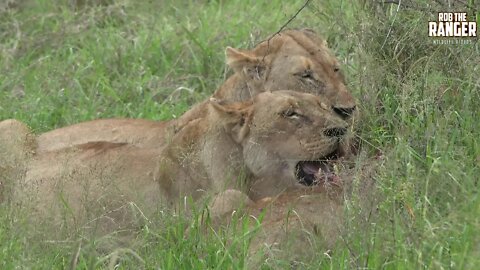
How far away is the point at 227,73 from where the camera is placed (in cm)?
814

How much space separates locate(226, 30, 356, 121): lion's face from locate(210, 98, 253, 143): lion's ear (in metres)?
0.50

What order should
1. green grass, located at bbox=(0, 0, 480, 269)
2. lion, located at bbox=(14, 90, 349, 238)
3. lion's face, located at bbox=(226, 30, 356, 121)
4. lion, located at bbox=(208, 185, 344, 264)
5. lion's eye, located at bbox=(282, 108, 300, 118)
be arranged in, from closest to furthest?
green grass, located at bbox=(0, 0, 480, 269) → lion, located at bbox=(208, 185, 344, 264) → lion, located at bbox=(14, 90, 349, 238) → lion's eye, located at bbox=(282, 108, 300, 118) → lion's face, located at bbox=(226, 30, 356, 121)

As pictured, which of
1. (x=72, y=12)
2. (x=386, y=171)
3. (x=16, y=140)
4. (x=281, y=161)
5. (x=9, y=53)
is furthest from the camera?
(x=72, y=12)

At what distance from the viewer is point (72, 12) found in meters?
9.57

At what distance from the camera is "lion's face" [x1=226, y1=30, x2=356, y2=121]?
21.8 feet

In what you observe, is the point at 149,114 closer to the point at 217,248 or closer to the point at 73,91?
the point at 73,91

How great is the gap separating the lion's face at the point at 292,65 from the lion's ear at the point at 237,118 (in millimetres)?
497

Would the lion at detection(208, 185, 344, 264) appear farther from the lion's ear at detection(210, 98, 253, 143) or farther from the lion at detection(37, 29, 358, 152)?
the lion at detection(37, 29, 358, 152)

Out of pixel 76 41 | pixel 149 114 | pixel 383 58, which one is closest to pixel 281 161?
pixel 383 58

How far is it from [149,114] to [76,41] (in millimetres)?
1180

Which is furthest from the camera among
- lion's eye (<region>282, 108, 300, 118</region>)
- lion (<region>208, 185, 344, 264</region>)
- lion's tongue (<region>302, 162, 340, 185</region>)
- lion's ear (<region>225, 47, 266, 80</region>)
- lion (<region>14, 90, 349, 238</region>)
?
lion's ear (<region>225, 47, 266, 80</region>)

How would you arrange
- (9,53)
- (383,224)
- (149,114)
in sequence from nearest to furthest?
1. (383,224)
2. (149,114)
3. (9,53)

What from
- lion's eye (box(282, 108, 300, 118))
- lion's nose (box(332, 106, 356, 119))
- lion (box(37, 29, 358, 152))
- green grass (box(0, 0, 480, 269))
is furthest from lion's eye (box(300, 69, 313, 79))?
lion's eye (box(282, 108, 300, 118))

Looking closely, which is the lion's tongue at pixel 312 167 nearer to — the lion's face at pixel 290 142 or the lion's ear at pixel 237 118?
the lion's face at pixel 290 142
